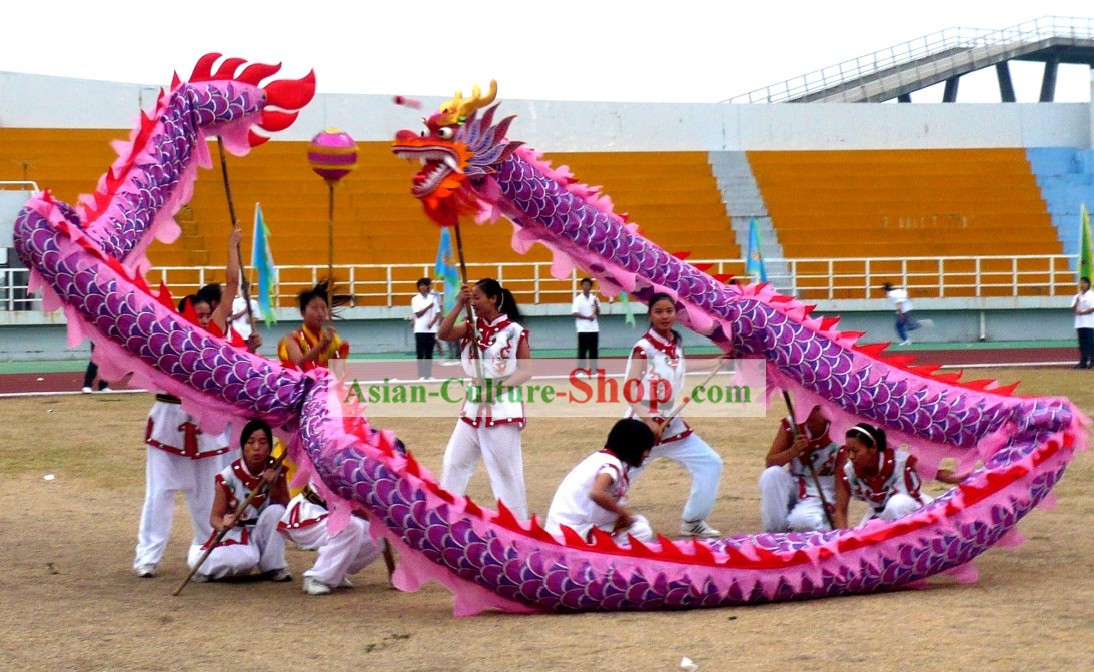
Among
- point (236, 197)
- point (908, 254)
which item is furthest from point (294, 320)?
point (908, 254)

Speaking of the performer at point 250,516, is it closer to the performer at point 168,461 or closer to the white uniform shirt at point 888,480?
the performer at point 168,461

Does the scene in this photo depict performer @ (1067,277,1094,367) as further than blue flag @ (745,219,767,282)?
No

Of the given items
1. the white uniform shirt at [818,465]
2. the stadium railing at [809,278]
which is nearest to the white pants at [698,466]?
the white uniform shirt at [818,465]

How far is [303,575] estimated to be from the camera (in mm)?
6598

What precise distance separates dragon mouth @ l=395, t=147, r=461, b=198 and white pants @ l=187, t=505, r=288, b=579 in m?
1.72

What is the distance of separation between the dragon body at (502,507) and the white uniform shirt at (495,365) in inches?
21.7

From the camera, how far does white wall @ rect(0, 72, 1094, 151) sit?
80.9 ft

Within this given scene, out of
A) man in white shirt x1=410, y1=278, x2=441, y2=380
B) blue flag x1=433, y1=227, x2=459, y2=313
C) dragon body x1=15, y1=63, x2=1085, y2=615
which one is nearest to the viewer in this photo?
dragon body x1=15, y1=63, x2=1085, y2=615

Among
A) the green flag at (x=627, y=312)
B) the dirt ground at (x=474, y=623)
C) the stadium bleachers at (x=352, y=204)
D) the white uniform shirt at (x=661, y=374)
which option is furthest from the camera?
the stadium bleachers at (x=352, y=204)

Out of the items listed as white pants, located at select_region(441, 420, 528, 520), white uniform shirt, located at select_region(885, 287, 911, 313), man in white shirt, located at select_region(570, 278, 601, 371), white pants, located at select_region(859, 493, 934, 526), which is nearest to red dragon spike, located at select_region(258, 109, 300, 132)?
white pants, located at select_region(441, 420, 528, 520)

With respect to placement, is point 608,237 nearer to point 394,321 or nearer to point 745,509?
point 745,509

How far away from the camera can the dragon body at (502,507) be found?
18.8 feet

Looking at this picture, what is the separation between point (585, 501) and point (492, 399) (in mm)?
985

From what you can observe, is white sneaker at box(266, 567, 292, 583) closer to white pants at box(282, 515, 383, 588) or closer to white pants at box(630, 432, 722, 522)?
white pants at box(282, 515, 383, 588)
